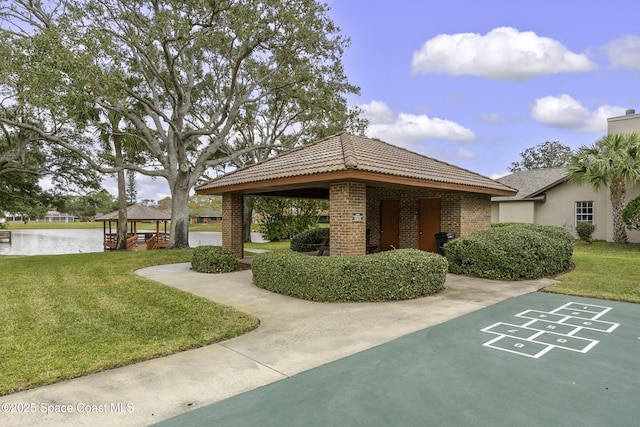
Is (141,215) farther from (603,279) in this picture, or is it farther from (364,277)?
(603,279)

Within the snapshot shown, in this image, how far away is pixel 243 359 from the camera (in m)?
4.60

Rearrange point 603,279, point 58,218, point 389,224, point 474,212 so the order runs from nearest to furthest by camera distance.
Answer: point 603,279 < point 474,212 < point 389,224 < point 58,218

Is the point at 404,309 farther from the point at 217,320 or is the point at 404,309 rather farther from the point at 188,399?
the point at 188,399

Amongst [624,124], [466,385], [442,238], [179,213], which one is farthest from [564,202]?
[466,385]

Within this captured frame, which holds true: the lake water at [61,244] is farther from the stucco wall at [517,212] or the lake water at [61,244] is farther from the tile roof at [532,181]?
the tile roof at [532,181]

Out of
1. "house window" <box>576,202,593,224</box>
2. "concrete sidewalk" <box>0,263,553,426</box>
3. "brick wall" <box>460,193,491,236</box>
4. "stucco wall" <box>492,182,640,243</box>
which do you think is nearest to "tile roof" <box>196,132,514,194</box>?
"brick wall" <box>460,193,491,236</box>

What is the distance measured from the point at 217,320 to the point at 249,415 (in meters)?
3.12

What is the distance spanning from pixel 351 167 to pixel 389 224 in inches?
280

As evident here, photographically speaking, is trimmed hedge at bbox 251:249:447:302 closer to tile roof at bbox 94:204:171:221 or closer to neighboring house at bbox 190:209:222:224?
tile roof at bbox 94:204:171:221

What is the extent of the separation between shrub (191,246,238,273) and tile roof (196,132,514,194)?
224 centimetres

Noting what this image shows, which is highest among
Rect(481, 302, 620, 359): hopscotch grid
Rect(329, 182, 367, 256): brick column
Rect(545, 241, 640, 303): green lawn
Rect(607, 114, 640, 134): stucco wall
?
Rect(607, 114, 640, 134): stucco wall

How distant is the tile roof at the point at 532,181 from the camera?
73.5ft

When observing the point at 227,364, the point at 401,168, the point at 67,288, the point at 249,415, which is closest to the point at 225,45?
the point at 401,168

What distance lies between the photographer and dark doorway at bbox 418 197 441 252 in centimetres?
1348
